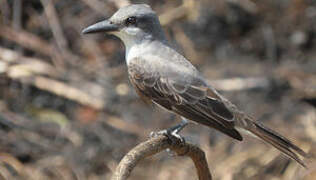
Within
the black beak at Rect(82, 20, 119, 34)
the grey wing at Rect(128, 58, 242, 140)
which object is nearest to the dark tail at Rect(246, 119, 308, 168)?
the grey wing at Rect(128, 58, 242, 140)

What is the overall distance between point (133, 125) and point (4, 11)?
2.28 m

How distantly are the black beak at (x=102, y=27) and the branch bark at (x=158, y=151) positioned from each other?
0.99 metres

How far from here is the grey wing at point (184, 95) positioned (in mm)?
5059

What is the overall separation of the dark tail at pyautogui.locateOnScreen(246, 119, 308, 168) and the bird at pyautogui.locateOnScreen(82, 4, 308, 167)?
0.04ft

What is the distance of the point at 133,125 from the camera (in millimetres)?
7523

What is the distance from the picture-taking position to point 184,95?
5.21m

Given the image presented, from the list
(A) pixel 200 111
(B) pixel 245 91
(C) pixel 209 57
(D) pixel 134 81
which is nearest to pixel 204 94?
(A) pixel 200 111

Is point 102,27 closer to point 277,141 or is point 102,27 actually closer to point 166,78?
point 166,78

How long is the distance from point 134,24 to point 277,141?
154 cm

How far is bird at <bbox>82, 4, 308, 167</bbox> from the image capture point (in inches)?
199

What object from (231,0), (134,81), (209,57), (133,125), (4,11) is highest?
(4,11)

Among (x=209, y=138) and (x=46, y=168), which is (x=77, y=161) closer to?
(x=46, y=168)

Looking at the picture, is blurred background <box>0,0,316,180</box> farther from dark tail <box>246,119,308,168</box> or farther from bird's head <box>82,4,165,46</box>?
dark tail <box>246,119,308,168</box>

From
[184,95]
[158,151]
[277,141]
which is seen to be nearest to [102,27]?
[184,95]
